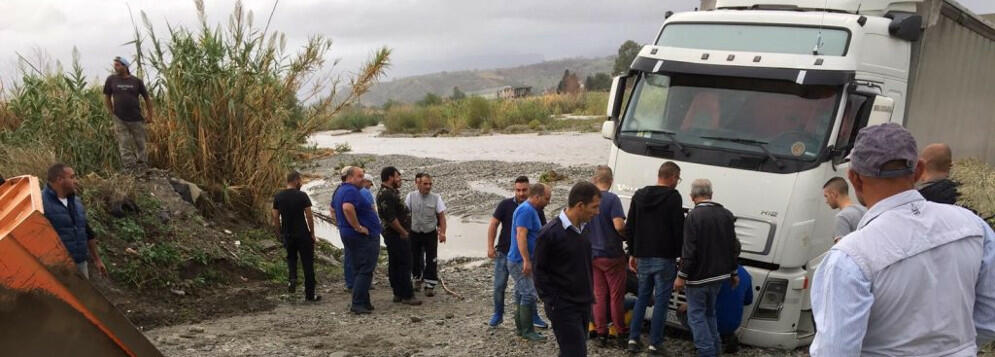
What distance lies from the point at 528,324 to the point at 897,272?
5.61 metres

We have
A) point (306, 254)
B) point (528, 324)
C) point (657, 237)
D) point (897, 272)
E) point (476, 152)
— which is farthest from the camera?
point (476, 152)

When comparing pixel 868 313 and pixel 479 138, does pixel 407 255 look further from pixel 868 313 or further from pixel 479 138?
pixel 479 138

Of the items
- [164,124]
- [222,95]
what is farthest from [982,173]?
[164,124]

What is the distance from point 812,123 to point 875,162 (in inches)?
195

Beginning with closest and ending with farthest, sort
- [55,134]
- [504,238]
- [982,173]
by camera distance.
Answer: [504,238] < [982,173] < [55,134]

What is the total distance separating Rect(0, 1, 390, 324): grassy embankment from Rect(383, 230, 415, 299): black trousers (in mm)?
1892

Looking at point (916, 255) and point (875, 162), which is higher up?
point (875, 162)

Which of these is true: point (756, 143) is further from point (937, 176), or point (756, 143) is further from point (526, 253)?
point (526, 253)

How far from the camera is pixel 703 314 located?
707cm

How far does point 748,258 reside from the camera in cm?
736

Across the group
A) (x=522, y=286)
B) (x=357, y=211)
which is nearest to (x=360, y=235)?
(x=357, y=211)

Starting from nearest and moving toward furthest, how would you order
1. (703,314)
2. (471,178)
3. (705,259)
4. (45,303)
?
1. (45,303)
2. (705,259)
3. (703,314)
4. (471,178)

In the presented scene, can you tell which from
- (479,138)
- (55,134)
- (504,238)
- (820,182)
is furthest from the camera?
(479,138)

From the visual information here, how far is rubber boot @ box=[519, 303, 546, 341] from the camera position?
7973 mm
